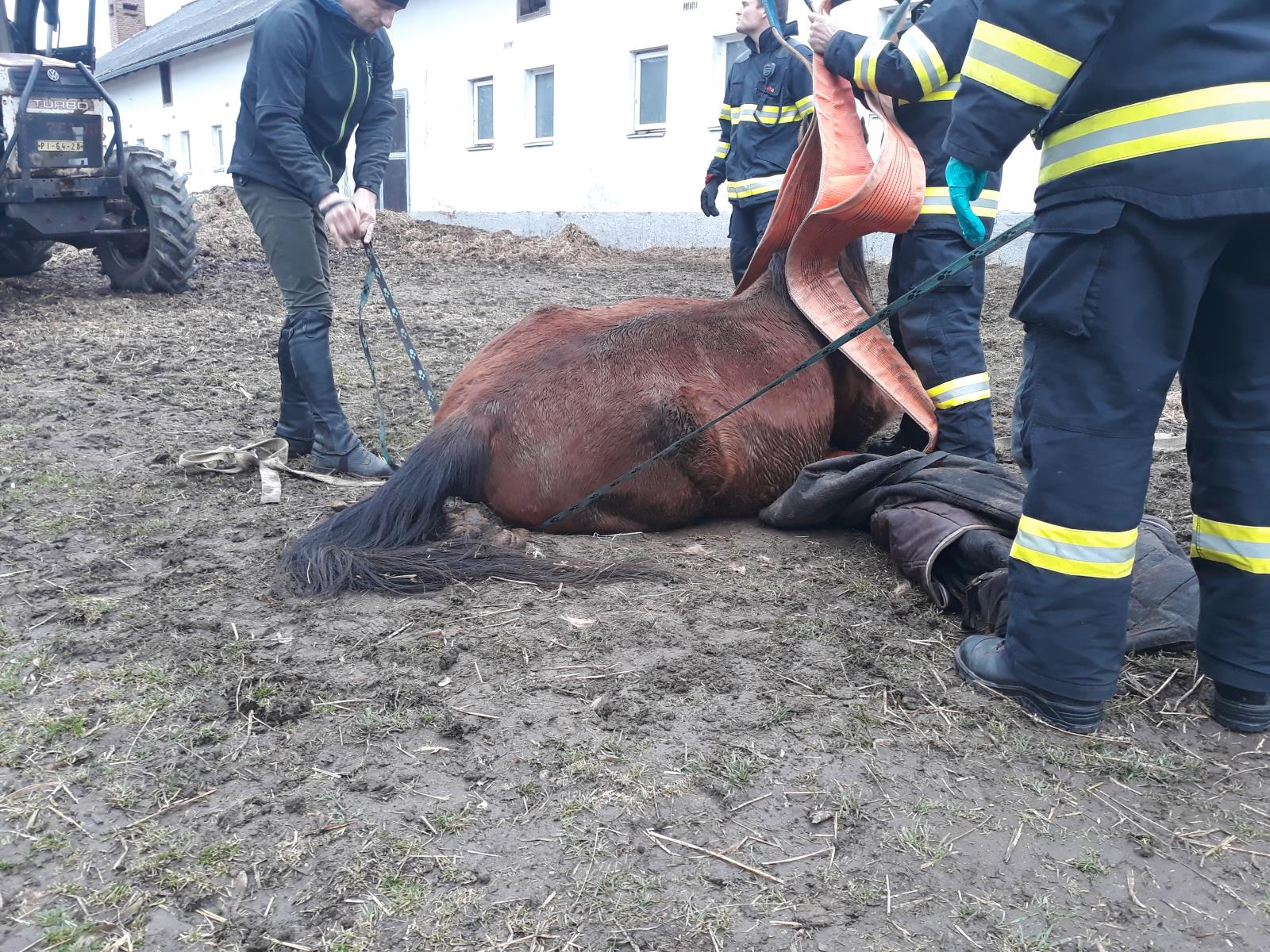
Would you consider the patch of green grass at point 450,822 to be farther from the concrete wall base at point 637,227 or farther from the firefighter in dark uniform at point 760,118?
the concrete wall base at point 637,227

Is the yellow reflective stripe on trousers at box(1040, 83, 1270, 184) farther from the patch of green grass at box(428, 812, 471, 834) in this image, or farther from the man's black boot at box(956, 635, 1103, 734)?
the patch of green grass at box(428, 812, 471, 834)

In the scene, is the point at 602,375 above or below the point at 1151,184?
below

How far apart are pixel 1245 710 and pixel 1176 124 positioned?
1.29 meters

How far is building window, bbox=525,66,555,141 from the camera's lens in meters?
16.5

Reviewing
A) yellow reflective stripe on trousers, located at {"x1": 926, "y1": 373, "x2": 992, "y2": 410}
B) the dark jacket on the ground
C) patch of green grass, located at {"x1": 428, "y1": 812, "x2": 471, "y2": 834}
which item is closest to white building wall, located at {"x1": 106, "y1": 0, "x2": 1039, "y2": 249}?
yellow reflective stripe on trousers, located at {"x1": 926, "y1": 373, "x2": 992, "y2": 410}

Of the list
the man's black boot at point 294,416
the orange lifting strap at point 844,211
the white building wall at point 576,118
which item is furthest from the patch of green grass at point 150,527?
the white building wall at point 576,118

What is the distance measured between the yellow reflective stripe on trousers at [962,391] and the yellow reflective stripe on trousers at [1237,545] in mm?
1241

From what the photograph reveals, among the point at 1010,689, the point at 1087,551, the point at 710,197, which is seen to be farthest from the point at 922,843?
the point at 710,197

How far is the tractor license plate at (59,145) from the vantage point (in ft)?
24.4

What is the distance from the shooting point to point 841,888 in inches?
66.3

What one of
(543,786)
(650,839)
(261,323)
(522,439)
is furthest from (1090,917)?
(261,323)

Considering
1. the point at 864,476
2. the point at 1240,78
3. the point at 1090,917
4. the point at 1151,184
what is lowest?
the point at 1090,917

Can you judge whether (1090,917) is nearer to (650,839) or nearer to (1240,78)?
(650,839)

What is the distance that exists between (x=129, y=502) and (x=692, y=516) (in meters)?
2.08
